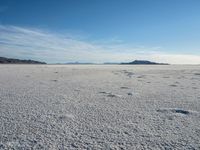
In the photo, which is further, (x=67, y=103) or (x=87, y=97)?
(x=87, y=97)

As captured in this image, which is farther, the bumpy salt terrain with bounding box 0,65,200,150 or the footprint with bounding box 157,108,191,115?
the footprint with bounding box 157,108,191,115

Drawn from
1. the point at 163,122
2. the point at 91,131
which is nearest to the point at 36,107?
the point at 91,131

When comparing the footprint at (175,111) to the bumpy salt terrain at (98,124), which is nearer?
the bumpy salt terrain at (98,124)

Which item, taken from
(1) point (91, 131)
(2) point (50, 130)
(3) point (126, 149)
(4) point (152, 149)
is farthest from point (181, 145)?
(2) point (50, 130)

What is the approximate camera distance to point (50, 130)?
2.95 meters

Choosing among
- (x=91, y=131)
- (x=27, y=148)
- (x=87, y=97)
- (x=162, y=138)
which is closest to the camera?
(x=27, y=148)

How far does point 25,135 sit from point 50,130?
12.6 inches

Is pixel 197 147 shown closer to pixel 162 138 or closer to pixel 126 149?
pixel 162 138

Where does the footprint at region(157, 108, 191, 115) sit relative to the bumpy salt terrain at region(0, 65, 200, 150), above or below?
above

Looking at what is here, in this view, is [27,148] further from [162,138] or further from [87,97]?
[87,97]

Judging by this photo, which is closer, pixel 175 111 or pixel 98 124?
pixel 98 124

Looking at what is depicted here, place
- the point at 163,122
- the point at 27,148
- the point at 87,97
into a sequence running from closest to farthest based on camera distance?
the point at 27,148, the point at 163,122, the point at 87,97

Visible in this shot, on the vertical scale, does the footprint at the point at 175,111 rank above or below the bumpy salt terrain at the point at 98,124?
above

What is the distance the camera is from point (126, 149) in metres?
2.43
